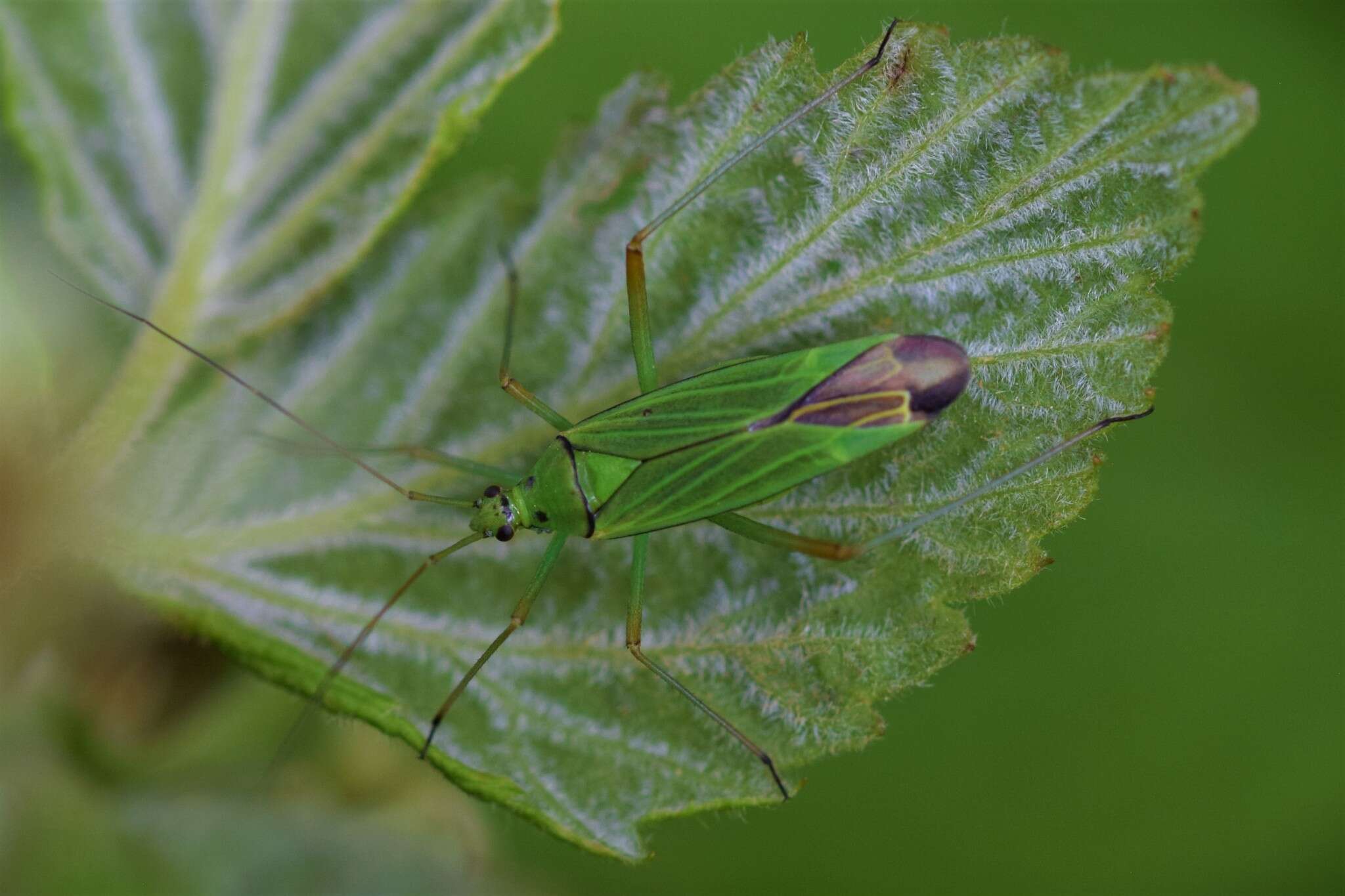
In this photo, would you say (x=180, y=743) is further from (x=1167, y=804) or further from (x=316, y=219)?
(x=1167, y=804)

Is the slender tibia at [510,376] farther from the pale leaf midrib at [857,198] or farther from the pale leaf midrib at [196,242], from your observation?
the pale leaf midrib at [196,242]

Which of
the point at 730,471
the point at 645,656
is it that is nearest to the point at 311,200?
the point at 730,471

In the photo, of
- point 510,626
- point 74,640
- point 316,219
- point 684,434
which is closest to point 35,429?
point 74,640

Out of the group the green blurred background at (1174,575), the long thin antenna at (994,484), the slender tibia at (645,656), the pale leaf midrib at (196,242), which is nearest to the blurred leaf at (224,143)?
the pale leaf midrib at (196,242)

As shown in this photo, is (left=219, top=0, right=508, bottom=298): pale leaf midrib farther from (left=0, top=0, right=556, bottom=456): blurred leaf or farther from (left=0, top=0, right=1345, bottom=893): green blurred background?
(left=0, top=0, right=1345, bottom=893): green blurred background

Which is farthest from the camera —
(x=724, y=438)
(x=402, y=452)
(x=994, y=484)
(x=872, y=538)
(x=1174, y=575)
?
(x=1174, y=575)

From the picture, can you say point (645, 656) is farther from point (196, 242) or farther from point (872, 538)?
point (196, 242)
